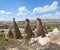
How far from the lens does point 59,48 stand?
3.19 metres

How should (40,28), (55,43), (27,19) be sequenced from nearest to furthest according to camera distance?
(55,43)
(40,28)
(27,19)

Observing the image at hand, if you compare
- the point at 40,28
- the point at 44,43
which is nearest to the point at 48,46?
the point at 44,43

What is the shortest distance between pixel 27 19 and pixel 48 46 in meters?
29.3

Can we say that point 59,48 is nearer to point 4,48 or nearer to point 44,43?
point 44,43

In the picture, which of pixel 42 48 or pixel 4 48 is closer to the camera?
pixel 42 48

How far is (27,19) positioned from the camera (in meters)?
32.4

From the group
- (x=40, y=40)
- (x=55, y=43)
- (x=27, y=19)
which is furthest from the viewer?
(x=27, y=19)

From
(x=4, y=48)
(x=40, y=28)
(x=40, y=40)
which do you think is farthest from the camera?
(x=40, y=28)

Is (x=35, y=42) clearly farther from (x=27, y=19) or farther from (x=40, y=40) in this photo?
(x=27, y=19)

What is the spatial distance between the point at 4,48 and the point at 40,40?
2.52 feet

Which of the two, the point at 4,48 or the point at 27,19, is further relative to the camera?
the point at 27,19

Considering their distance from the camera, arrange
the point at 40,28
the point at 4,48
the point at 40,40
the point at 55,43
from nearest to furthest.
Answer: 1. the point at 55,43
2. the point at 40,40
3. the point at 4,48
4. the point at 40,28

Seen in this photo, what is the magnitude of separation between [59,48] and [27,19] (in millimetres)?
29236

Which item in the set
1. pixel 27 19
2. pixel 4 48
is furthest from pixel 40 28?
pixel 4 48
